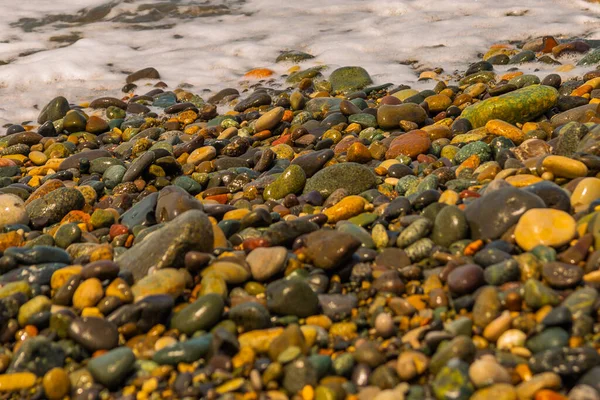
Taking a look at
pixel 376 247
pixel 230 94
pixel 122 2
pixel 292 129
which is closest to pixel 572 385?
pixel 376 247

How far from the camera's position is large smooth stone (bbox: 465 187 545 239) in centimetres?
340

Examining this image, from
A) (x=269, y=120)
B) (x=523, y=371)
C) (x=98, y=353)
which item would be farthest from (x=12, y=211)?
(x=523, y=371)

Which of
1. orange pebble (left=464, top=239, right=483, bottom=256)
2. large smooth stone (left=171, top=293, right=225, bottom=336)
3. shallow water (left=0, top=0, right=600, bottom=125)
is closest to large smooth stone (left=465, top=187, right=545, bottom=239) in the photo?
orange pebble (left=464, top=239, right=483, bottom=256)

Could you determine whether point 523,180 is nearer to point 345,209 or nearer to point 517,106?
point 345,209

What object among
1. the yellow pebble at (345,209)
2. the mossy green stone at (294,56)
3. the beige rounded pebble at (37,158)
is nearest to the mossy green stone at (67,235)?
the yellow pebble at (345,209)

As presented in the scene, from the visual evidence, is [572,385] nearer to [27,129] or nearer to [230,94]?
[230,94]

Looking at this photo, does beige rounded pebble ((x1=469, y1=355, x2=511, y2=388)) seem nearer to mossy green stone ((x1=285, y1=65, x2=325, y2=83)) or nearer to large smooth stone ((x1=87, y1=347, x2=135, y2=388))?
large smooth stone ((x1=87, y1=347, x2=135, y2=388))

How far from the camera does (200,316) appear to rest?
9.57 ft

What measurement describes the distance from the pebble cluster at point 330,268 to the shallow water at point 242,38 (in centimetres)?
261

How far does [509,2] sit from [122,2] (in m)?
7.41

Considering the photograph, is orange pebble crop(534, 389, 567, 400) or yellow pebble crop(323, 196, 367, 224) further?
yellow pebble crop(323, 196, 367, 224)

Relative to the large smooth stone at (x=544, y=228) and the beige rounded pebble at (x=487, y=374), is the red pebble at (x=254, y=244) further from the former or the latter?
the beige rounded pebble at (x=487, y=374)

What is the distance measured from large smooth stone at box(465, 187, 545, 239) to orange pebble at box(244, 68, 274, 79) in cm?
550

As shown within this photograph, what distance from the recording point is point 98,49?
33.1ft
